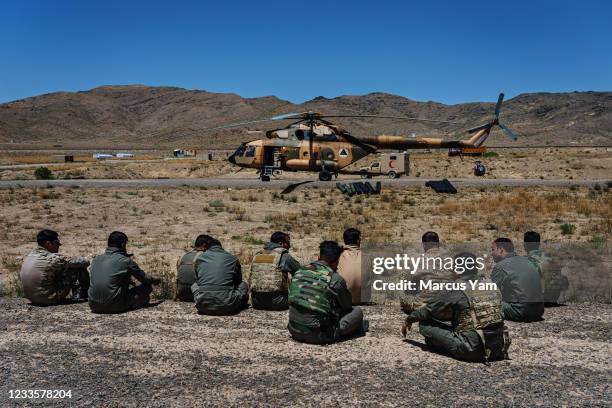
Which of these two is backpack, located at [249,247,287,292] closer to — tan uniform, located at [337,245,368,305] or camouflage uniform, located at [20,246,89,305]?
tan uniform, located at [337,245,368,305]

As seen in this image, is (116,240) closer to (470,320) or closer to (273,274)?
(273,274)

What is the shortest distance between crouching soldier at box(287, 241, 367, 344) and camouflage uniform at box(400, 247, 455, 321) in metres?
1.04

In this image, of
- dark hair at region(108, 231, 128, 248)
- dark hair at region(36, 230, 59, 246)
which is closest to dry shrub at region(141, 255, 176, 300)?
dark hair at region(108, 231, 128, 248)

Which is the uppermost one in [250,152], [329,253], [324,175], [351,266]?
[250,152]

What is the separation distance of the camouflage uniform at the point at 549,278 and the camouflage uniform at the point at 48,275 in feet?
25.5

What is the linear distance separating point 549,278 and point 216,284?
18.8ft

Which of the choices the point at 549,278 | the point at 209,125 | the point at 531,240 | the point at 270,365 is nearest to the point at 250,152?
the point at 531,240

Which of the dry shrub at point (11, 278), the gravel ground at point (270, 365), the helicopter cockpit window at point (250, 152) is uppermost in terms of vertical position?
the helicopter cockpit window at point (250, 152)

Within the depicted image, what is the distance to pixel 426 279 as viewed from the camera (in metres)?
7.38

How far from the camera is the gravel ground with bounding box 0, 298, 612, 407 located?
17.9 feet

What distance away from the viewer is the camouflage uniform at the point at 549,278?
8.59 metres

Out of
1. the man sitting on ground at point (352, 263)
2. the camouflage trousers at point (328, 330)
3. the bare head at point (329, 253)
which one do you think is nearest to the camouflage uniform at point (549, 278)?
the man sitting on ground at point (352, 263)

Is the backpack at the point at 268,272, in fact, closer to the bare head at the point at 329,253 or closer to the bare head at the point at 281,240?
the bare head at the point at 281,240

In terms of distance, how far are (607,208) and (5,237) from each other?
79.7 feet
